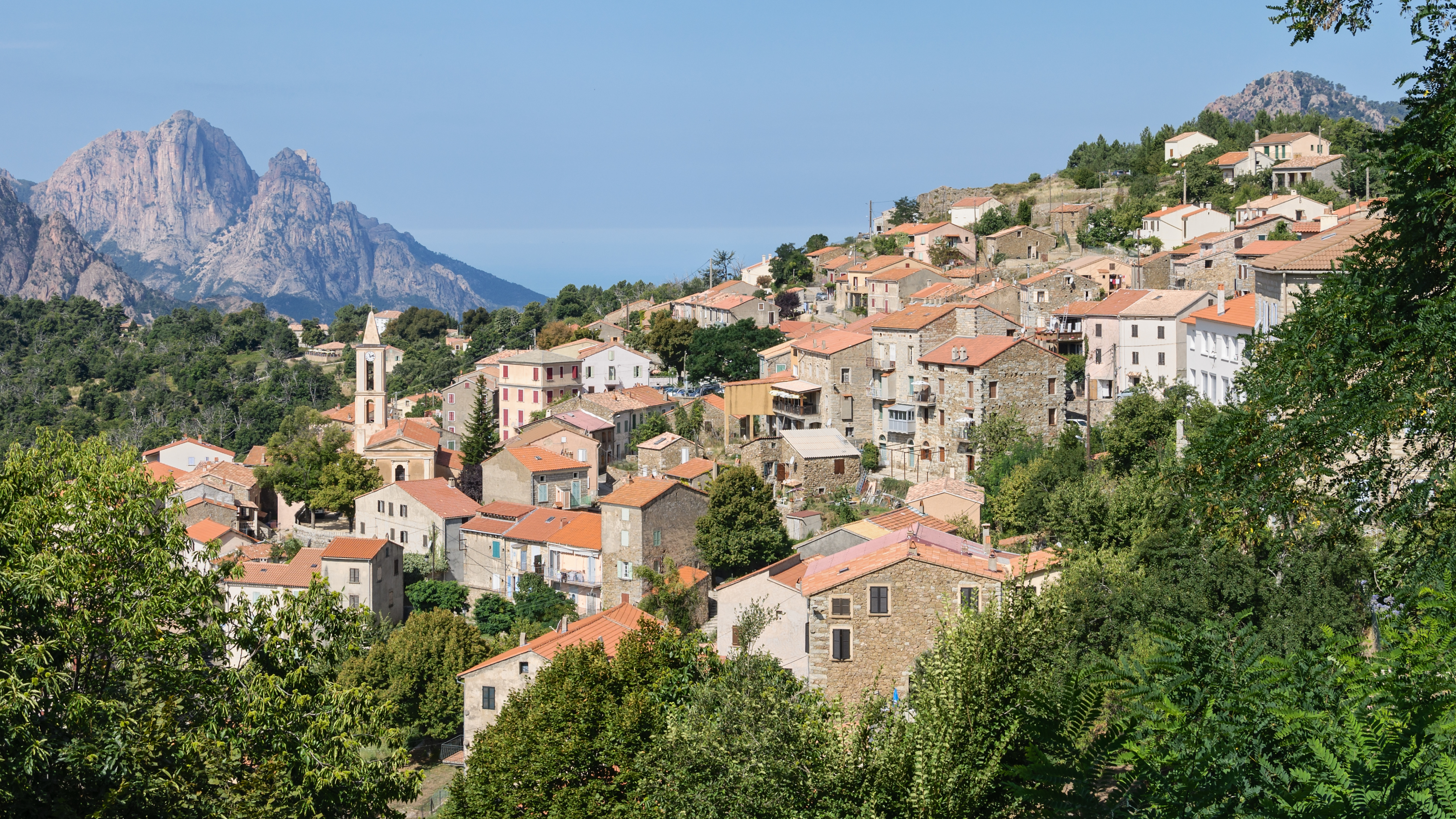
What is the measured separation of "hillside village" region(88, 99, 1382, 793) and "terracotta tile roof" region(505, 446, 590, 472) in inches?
5.2

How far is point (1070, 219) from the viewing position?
8219cm

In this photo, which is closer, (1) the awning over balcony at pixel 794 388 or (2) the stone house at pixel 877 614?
(2) the stone house at pixel 877 614

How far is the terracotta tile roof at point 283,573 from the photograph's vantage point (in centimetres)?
4706

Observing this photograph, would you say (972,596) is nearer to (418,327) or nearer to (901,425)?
(901,425)

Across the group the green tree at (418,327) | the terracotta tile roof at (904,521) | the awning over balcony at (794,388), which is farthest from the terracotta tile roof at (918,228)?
the green tree at (418,327)

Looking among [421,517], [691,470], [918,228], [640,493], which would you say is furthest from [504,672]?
[918,228]

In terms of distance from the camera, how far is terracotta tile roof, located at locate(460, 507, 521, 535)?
51.5m

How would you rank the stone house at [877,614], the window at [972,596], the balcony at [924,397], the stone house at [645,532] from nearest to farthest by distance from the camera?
the window at [972,596], the stone house at [877,614], the stone house at [645,532], the balcony at [924,397]

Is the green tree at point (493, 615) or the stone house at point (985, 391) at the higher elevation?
the stone house at point (985, 391)

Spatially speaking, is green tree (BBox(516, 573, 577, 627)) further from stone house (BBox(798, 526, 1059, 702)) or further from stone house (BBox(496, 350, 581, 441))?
stone house (BBox(798, 526, 1059, 702))

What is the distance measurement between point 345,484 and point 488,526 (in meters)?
11.4

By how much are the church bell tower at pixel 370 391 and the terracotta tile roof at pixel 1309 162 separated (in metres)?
57.2

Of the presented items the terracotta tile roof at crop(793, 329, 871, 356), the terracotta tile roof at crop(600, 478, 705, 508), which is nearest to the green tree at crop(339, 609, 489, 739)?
the terracotta tile roof at crop(600, 478, 705, 508)

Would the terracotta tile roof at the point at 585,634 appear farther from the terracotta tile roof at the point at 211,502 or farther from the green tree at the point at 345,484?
the terracotta tile roof at the point at 211,502
